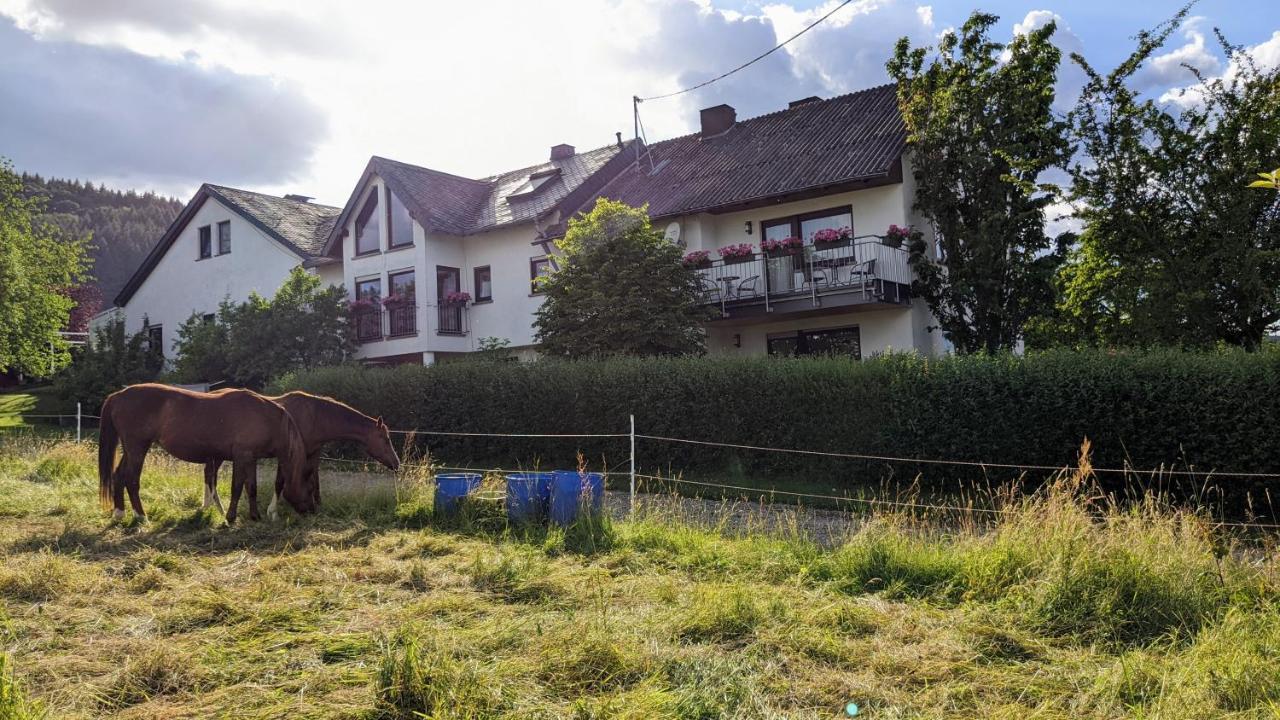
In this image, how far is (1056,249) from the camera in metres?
19.8

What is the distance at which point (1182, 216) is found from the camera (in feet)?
48.4

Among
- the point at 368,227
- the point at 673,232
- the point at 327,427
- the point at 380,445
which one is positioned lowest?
the point at 380,445

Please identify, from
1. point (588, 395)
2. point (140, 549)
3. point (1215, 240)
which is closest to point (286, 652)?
point (140, 549)

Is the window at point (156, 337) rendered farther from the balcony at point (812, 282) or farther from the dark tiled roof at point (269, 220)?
the balcony at point (812, 282)

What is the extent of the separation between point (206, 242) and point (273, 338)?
11103mm

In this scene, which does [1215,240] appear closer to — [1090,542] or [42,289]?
[1090,542]

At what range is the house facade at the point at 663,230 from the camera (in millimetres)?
21375

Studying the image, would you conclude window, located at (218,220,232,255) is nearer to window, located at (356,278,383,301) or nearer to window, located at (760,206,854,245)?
window, located at (356,278,383,301)

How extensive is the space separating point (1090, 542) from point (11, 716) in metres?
6.54

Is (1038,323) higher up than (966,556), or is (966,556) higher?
(1038,323)

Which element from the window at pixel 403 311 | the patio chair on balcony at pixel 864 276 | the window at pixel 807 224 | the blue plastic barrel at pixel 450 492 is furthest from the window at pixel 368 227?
the blue plastic barrel at pixel 450 492

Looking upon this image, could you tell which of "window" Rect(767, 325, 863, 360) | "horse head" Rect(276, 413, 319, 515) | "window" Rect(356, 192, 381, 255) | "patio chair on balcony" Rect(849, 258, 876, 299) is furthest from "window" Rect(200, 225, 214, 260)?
"horse head" Rect(276, 413, 319, 515)

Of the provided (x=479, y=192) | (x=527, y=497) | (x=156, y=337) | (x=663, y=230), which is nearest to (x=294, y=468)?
(x=527, y=497)

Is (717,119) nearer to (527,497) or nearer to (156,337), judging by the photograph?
(527,497)
